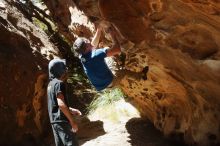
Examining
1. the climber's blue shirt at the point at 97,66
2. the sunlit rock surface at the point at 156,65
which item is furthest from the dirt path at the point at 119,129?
the climber's blue shirt at the point at 97,66

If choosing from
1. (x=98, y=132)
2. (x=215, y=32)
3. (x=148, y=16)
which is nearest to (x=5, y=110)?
(x=98, y=132)

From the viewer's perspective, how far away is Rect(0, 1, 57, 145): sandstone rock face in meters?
10.0

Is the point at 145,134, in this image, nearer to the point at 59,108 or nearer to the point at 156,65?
the point at 156,65

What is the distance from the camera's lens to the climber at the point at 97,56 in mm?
6332

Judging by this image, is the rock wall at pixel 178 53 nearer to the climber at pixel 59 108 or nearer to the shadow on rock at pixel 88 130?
the climber at pixel 59 108

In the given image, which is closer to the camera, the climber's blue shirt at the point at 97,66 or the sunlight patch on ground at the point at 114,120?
the climber's blue shirt at the point at 97,66

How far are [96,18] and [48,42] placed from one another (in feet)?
18.5

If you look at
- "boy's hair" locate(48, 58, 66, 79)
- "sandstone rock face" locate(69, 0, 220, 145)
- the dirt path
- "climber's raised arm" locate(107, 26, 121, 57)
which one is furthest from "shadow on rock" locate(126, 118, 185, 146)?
"boy's hair" locate(48, 58, 66, 79)

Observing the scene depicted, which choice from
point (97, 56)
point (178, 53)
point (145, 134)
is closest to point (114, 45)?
point (97, 56)

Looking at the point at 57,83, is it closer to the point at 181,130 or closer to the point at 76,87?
the point at 181,130

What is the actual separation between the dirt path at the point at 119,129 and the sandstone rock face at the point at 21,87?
1.25m

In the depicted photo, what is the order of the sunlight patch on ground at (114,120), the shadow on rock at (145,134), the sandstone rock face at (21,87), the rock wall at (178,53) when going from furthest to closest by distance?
the sandstone rock face at (21,87) < the sunlight patch on ground at (114,120) < the shadow on rock at (145,134) < the rock wall at (178,53)

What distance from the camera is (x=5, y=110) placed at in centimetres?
998

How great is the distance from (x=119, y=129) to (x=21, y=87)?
260cm
